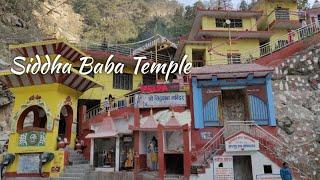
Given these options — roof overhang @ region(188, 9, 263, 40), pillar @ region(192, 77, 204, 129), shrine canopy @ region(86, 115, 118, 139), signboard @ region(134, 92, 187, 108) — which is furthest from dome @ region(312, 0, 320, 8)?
shrine canopy @ region(86, 115, 118, 139)

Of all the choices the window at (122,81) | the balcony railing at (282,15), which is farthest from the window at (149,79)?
the balcony railing at (282,15)

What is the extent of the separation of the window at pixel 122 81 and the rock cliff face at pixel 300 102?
12173mm

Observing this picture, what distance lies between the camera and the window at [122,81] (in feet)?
89.8

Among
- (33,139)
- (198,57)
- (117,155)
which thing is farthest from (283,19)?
(33,139)

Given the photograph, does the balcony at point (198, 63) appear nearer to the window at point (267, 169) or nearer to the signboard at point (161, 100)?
the signboard at point (161, 100)

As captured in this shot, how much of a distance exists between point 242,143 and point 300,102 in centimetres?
699

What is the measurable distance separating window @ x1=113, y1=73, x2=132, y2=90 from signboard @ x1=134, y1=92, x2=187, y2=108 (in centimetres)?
872

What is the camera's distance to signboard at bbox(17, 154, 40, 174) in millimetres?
18000

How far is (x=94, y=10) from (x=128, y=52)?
25.7 metres

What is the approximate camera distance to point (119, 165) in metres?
17.8

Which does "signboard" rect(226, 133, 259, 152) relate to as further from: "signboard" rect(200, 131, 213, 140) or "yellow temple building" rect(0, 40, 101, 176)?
"yellow temple building" rect(0, 40, 101, 176)

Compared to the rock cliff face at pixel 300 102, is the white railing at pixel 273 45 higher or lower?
higher

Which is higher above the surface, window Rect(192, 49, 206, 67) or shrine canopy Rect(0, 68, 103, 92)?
window Rect(192, 49, 206, 67)

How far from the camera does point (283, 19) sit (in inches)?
1195
